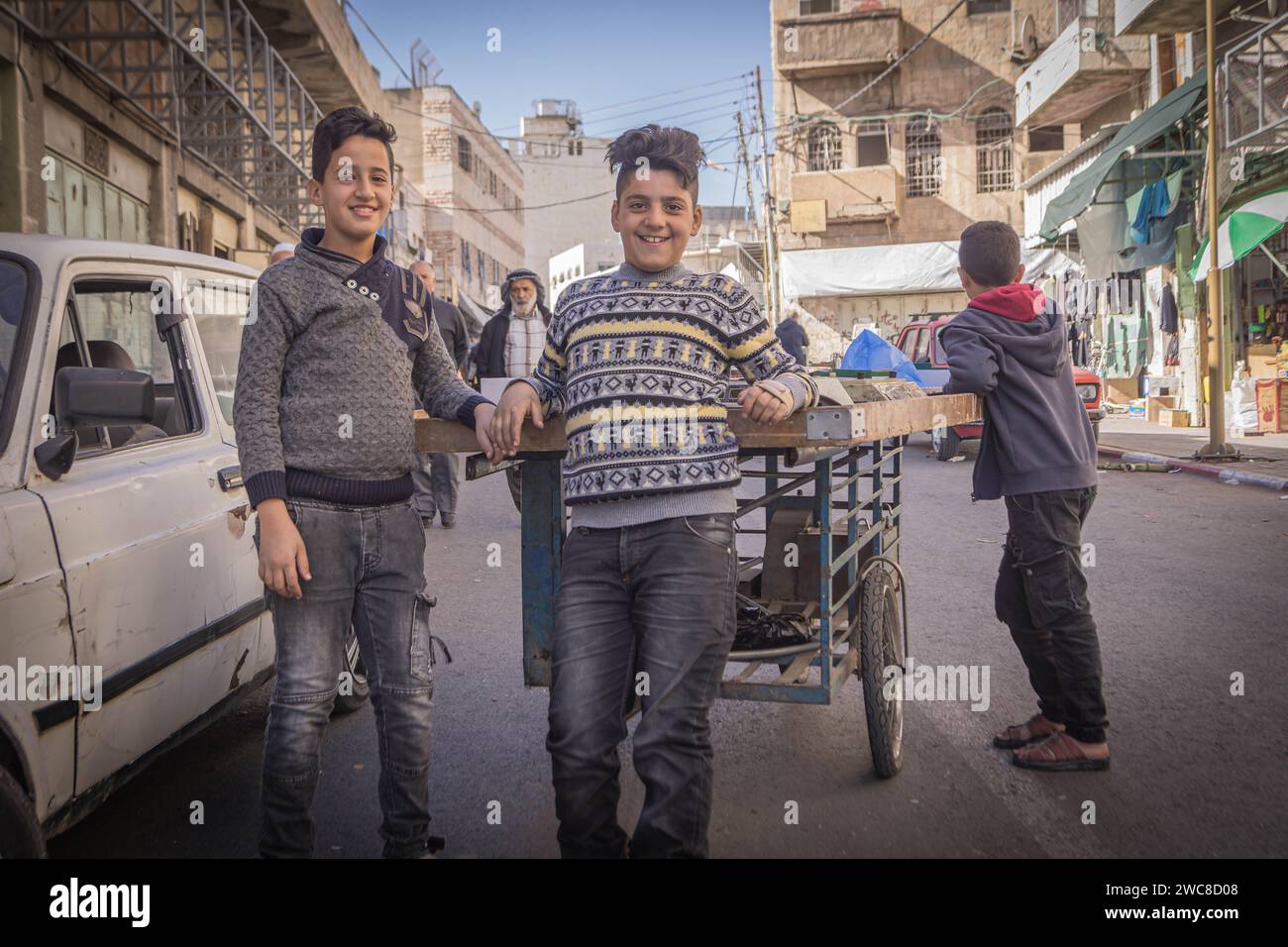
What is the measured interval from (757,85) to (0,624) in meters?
32.2

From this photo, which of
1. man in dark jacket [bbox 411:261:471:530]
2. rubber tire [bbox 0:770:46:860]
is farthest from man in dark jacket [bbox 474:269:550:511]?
rubber tire [bbox 0:770:46:860]

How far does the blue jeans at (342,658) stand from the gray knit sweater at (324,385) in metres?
0.08

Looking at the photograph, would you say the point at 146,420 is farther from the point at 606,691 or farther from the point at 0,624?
the point at 606,691

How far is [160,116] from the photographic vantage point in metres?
14.2

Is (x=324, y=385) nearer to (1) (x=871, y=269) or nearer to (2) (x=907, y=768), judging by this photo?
(2) (x=907, y=768)

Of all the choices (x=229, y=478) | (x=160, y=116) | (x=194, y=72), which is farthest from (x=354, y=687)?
(x=160, y=116)

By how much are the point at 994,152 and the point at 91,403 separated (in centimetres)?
3295

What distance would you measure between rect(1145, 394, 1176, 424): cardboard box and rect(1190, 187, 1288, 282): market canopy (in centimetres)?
563

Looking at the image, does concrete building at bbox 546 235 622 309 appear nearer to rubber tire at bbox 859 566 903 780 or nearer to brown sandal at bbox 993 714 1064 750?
brown sandal at bbox 993 714 1064 750

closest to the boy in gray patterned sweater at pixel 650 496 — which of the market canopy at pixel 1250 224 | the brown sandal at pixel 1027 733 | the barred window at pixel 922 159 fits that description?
the brown sandal at pixel 1027 733

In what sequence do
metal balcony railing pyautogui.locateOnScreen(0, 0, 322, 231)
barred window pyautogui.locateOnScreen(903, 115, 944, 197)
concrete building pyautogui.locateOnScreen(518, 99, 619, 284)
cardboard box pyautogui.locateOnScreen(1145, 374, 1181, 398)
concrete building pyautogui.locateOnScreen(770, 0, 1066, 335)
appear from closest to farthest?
metal balcony railing pyautogui.locateOnScreen(0, 0, 322, 231) < cardboard box pyautogui.locateOnScreen(1145, 374, 1181, 398) < concrete building pyautogui.locateOnScreen(770, 0, 1066, 335) < barred window pyautogui.locateOnScreen(903, 115, 944, 197) < concrete building pyautogui.locateOnScreen(518, 99, 619, 284)

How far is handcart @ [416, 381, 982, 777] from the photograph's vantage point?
2.62m

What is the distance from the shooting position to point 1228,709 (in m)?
4.21
